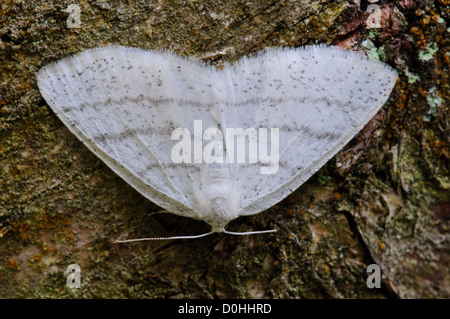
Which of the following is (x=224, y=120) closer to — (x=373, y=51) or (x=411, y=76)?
(x=373, y=51)

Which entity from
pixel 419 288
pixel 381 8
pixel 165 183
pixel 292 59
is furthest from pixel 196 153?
pixel 419 288

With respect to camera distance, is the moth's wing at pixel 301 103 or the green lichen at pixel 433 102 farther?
the green lichen at pixel 433 102

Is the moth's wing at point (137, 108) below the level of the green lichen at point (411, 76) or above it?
below

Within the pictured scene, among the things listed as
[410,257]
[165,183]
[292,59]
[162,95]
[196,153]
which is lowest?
[410,257]

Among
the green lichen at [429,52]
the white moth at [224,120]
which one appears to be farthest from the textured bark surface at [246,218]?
the white moth at [224,120]

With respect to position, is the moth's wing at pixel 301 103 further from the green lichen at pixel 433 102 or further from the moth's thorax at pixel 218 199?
the green lichen at pixel 433 102

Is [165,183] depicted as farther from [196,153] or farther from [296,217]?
[296,217]

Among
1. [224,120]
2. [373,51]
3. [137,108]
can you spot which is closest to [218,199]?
[224,120]

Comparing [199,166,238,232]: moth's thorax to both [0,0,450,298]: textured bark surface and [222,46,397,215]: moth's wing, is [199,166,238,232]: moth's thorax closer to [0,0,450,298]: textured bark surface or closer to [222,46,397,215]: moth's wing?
[222,46,397,215]: moth's wing

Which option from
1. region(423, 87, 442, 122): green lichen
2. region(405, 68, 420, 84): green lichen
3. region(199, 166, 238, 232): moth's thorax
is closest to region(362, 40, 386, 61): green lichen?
region(405, 68, 420, 84): green lichen
